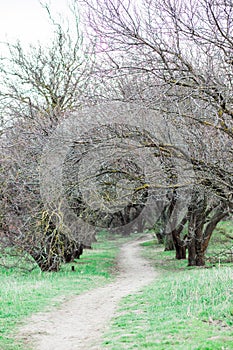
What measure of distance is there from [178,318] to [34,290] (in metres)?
4.87

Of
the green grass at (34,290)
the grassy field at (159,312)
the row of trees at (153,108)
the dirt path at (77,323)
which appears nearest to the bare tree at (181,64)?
the row of trees at (153,108)

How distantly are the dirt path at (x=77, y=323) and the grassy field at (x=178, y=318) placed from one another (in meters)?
0.26

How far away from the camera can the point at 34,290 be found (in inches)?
434

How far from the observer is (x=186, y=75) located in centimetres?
772

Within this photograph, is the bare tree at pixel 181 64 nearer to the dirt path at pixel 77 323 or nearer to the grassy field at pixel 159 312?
the grassy field at pixel 159 312

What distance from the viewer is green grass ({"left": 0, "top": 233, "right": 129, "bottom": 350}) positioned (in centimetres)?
763

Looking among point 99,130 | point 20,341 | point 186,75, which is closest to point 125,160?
point 99,130

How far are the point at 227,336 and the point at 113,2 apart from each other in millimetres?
5317

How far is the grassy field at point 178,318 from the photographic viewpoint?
586cm

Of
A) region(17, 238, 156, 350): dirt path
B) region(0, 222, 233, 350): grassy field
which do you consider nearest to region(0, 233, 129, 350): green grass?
region(0, 222, 233, 350): grassy field

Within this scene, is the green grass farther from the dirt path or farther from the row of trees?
the row of trees

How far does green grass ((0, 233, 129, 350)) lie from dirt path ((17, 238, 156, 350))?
28cm

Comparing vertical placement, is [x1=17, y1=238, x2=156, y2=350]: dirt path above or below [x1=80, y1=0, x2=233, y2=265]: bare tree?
below

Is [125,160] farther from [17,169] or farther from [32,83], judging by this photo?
[32,83]
